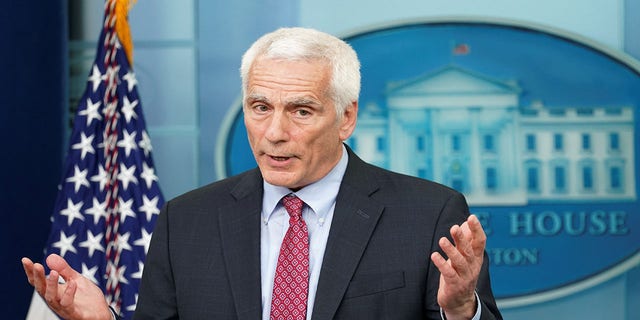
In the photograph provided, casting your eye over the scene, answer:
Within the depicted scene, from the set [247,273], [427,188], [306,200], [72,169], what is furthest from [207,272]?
[72,169]

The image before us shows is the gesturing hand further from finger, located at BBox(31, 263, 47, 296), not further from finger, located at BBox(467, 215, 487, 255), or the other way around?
finger, located at BBox(31, 263, 47, 296)

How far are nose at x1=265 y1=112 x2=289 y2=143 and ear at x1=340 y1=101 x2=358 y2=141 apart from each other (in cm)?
18

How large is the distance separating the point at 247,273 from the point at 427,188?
18.1 inches

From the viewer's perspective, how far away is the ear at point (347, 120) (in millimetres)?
2215

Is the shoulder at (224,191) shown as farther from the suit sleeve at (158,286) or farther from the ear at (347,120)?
the ear at (347,120)

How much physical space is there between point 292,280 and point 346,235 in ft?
0.51

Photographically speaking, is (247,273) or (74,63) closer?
(247,273)

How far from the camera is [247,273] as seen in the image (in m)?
2.07

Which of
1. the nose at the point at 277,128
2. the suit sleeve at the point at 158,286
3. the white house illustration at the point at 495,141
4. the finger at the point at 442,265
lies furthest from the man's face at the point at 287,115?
the white house illustration at the point at 495,141

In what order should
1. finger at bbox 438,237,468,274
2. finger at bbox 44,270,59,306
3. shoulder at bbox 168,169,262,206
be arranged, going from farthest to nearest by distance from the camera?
shoulder at bbox 168,169,262,206 → finger at bbox 44,270,59,306 → finger at bbox 438,237,468,274

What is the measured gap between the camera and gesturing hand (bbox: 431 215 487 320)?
178 centimetres

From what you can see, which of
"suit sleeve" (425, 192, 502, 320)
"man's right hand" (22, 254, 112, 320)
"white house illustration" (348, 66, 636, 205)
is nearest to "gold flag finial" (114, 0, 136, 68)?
"white house illustration" (348, 66, 636, 205)

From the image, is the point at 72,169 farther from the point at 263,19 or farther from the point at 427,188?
the point at 427,188

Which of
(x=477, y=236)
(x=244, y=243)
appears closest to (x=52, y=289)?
(x=244, y=243)
